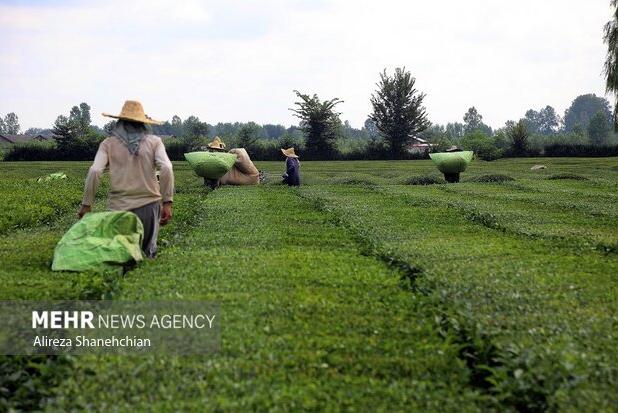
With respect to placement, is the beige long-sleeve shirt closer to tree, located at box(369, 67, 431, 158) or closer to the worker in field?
the worker in field

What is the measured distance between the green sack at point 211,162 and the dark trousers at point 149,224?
1559 cm

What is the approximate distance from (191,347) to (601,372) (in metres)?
Answer: 3.05

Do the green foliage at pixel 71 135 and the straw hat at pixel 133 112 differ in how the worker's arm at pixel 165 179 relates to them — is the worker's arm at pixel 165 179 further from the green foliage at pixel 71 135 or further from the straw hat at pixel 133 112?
the green foliage at pixel 71 135

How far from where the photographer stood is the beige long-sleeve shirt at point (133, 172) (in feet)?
35.3

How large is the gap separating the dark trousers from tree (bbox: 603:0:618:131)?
32910mm

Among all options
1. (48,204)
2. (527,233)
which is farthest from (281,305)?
(48,204)

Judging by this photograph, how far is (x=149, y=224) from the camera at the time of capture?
36.1ft

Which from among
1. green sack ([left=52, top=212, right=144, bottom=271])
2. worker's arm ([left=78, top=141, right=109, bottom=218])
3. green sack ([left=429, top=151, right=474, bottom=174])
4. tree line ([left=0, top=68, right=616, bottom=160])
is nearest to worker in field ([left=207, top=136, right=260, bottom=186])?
green sack ([left=429, top=151, right=474, bottom=174])

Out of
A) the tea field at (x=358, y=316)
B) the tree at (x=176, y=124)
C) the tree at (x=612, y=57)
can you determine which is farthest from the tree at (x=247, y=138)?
the tree at (x=176, y=124)

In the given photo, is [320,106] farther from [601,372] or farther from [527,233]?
[601,372]

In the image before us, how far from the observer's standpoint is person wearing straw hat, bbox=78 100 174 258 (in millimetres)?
10766

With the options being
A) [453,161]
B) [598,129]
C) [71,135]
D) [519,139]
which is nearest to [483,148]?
[519,139]

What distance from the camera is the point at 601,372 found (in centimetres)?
576

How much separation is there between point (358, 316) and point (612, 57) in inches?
1429
